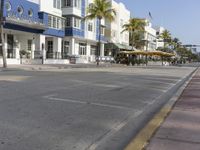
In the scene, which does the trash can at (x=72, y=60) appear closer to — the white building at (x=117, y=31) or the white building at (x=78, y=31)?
the white building at (x=78, y=31)

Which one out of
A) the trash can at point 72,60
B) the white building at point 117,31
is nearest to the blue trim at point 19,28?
the trash can at point 72,60

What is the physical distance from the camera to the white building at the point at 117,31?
3383 inches

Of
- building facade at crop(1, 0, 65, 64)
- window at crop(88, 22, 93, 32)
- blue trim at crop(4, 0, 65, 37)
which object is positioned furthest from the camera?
window at crop(88, 22, 93, 32)

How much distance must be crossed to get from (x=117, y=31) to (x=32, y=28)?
4340 cm

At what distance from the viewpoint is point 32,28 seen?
5066cm

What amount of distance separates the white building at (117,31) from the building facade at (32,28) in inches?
1008

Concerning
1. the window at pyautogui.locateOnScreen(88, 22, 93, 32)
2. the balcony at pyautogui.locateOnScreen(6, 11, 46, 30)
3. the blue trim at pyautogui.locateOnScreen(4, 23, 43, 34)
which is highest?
the window at pyautogui.locateOnScreen(88, 22, 93, 32)

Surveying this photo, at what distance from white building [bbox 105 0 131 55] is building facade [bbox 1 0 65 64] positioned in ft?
84.0

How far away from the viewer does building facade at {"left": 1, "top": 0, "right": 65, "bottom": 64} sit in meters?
46.8

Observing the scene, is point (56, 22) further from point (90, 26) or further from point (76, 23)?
point (90, 26)

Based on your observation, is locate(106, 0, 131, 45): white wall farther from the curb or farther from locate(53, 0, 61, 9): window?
the curb

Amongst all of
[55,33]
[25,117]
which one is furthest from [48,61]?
[25,117]

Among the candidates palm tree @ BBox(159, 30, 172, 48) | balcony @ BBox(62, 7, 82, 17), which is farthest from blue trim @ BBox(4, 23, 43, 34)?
palm tree @ BBox(159, 30, 172, 48)

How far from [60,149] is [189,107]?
6342 mm
